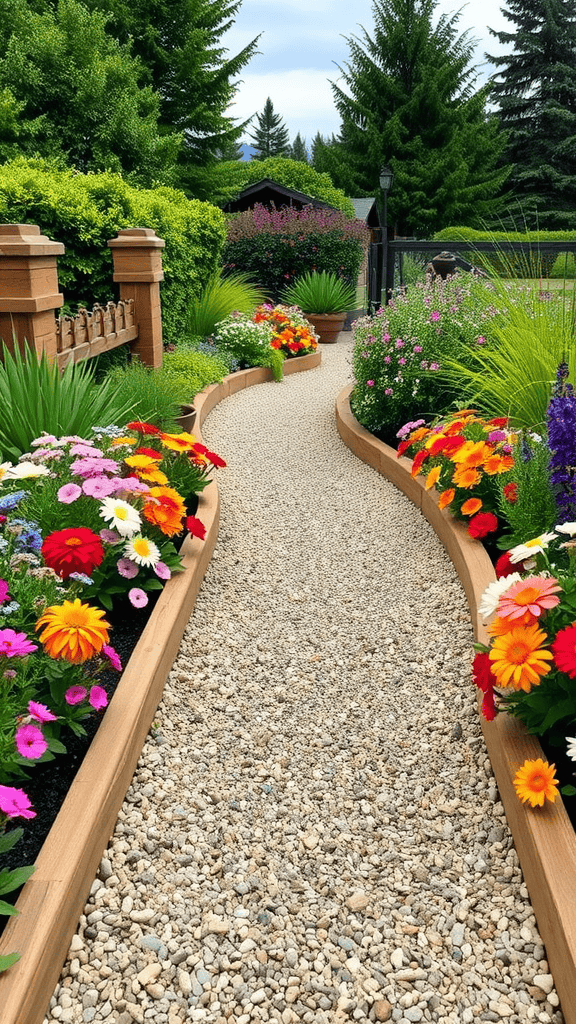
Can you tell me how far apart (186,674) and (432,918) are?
1.33 metres

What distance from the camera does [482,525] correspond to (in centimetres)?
349

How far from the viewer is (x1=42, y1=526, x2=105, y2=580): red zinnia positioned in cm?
228

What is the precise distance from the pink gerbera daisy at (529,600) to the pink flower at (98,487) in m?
1.38

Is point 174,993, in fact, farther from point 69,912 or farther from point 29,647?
point 29,647

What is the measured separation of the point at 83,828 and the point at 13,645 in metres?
0.47

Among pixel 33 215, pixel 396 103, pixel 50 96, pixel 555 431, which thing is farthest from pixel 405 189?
pixel 555 431

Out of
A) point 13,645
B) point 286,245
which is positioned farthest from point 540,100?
point 13,645

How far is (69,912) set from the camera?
1.75 meters

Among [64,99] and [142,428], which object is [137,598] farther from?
[64,99]

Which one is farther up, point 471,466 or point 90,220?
point 90,220

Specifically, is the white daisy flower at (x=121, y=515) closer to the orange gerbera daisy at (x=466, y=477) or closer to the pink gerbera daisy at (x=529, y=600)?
the pink gerbera daisy at (x=529, y=600)

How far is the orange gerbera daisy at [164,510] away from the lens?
9.73ft

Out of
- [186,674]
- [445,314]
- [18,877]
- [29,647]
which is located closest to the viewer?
[18,877]

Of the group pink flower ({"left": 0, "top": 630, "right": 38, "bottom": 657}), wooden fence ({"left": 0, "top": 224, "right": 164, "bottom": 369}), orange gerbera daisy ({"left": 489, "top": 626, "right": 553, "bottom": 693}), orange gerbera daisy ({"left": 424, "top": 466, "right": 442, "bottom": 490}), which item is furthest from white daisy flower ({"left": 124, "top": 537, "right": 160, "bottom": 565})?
orange gerbera daisy ({"left": 424, "top": 466, "right": 442, "bottom": 490})
